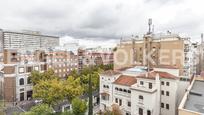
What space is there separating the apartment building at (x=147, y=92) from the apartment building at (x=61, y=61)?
74.9 feet

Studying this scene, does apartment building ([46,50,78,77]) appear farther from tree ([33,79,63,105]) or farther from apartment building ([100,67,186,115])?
apartment building ([100,67,186,115])

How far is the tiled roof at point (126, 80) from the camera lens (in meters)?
24.1

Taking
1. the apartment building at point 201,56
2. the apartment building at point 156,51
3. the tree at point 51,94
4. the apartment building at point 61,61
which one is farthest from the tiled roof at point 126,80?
the apartment building at point 201,56

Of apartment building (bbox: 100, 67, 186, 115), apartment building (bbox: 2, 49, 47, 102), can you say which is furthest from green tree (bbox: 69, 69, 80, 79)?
apartment building (bbox: 100, 67, 186, 115)

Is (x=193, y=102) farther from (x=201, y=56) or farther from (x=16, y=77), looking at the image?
(x=201, y=56)

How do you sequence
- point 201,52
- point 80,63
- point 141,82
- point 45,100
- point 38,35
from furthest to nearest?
point 38,35
point 201,52
point 80,63
point 45,100
point 141,82

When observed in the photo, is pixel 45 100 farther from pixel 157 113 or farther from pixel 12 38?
pixel 12 38

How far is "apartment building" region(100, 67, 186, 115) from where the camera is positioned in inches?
830

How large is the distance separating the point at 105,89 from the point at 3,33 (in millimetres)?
117913

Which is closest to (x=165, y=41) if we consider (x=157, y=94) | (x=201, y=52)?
(x=157, y=94)

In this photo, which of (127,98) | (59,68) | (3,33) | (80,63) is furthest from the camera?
(3,33)

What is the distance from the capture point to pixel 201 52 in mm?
58250

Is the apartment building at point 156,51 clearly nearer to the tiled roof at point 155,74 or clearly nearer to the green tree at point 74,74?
the tiled roof at point 155,74

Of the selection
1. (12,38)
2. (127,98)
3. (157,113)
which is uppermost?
(12,38)
